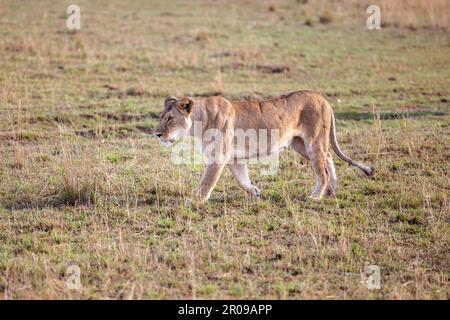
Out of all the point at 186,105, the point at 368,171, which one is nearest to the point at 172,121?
the point at 186,105

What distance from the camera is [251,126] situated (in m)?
8.27

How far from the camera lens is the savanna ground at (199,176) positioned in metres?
6.09

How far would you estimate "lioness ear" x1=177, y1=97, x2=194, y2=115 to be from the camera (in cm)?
786

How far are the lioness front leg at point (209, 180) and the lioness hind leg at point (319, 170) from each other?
1.19 metres

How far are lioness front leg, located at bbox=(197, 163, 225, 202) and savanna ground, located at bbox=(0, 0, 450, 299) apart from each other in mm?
125

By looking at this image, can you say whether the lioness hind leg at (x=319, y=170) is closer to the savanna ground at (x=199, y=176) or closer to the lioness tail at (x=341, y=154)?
the savanna ground at (x=199, y=176)

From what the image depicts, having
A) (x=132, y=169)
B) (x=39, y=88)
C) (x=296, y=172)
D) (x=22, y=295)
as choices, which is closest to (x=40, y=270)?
(x=22, y=295)

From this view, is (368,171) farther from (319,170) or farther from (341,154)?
(319,170)

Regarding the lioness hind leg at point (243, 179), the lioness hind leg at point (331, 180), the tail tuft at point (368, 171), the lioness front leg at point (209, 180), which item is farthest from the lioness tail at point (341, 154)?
the lioness front leg at point (209, 180)

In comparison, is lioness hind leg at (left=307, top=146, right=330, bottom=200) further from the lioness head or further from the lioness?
the lioness head

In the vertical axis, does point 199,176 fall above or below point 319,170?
below

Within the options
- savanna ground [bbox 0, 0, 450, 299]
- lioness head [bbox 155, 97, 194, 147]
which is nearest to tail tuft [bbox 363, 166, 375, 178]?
savanna ground [bbox 0, 0, 450, 299]

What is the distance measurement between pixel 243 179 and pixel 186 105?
1.16 metres
